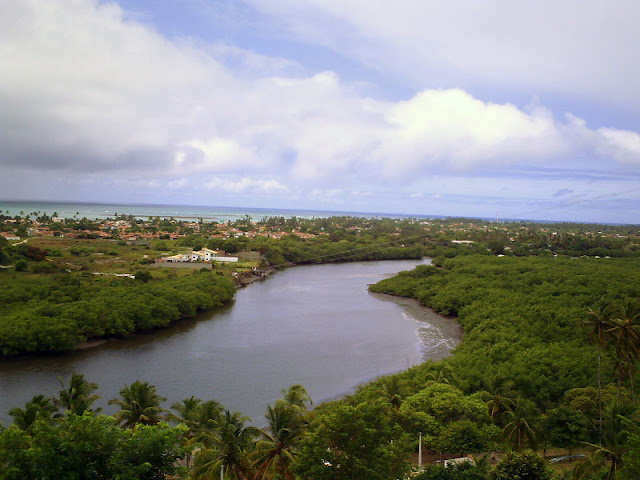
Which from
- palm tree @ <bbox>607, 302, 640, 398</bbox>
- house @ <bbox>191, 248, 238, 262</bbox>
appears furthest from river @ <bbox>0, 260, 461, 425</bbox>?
house @ <bbox>191, 248, 238, 262</bbox>

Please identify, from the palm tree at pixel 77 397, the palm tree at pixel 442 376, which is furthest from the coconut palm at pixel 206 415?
the palm tree at pixel 442 376

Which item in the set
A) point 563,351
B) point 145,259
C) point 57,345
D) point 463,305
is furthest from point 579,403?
point 145,259

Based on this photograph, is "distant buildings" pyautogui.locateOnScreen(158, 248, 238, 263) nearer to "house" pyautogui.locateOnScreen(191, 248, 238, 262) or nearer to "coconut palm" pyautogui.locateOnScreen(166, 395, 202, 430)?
"house" pyautogui.locateOnScreen(191, 248, 238, 262)

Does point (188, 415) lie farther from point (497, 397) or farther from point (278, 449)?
point (497, 397)

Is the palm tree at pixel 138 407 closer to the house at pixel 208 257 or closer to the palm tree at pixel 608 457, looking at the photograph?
the palm tree at pixel 608 457

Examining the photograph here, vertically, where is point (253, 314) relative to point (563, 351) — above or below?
below

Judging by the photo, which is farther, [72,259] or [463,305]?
[72,259]

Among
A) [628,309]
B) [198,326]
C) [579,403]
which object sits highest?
[628,309]

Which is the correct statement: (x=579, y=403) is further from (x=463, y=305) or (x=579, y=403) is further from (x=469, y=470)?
(x=463, y=305)
